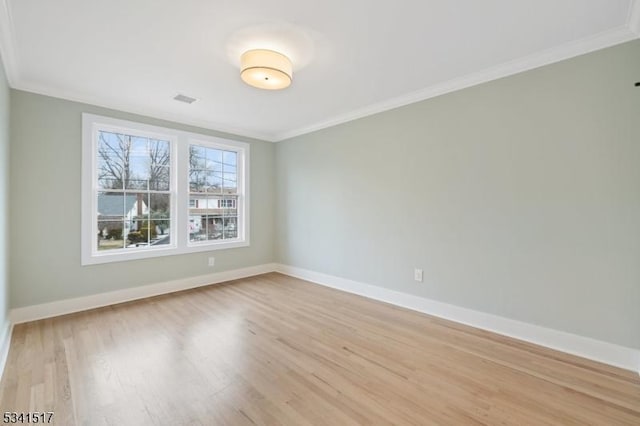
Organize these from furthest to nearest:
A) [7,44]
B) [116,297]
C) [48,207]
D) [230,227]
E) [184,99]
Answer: [230,227] → [116,297] → [184,99] → [48,207] → [7,44]

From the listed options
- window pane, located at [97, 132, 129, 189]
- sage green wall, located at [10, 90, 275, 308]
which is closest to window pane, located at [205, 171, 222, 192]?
window pane, located at [97, 132, 129, 189]

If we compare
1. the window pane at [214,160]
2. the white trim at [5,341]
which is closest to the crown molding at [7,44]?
the window pane at [214,160]

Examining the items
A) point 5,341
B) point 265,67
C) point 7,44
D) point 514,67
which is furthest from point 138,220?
point 514,67

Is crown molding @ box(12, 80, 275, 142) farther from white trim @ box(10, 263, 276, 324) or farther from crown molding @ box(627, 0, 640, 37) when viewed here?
crown molding @ box(627, 0, 640, 37)

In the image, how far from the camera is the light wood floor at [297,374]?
165 centimetres

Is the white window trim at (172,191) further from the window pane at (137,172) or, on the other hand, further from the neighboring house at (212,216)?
the window pane at (137,172)

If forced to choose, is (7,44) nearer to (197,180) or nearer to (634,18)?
(197,180)

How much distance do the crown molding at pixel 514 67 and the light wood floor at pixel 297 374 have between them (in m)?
2.50

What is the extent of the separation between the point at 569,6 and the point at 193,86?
3306 millimetres

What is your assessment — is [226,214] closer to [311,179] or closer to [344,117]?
[311,179]

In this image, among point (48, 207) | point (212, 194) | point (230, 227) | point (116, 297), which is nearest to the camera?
point (48, 207)

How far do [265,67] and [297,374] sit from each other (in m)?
2.43

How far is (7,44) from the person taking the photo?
2.22 metres

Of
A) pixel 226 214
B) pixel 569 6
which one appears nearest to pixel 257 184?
pixel 226 214
